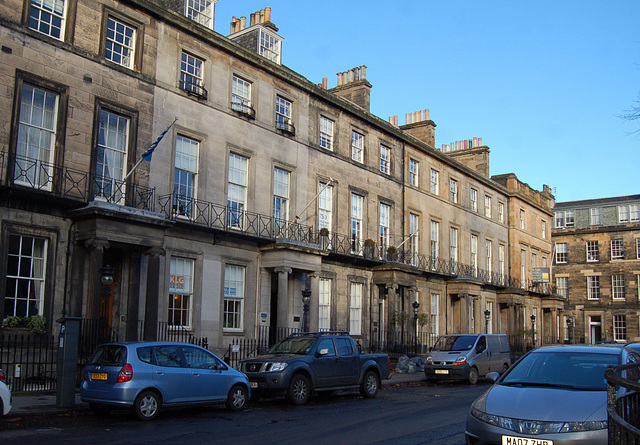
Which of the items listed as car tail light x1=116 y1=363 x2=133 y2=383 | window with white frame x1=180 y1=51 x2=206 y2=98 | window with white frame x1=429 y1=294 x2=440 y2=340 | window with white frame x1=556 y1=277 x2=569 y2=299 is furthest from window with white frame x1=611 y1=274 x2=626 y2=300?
car tail light x1=116 y1=363 x2=133 y2=383

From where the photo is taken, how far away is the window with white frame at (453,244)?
121 feet

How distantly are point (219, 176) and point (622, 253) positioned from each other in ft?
162

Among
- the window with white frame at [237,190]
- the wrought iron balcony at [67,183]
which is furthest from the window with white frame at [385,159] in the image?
the wrought iron balcony at [67,183]

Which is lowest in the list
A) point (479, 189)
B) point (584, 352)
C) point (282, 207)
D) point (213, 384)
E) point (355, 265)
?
point (213, 384)

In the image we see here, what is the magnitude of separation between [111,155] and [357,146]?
13.9 metres

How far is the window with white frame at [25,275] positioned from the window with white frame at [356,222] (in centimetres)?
1475

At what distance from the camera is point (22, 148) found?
1684 centimetres

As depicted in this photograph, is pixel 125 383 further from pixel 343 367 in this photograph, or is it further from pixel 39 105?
pixel 39 105

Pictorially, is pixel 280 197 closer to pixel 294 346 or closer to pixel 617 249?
pixel 294 346

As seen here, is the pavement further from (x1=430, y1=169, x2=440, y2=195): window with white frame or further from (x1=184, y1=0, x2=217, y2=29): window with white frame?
(x1=430, y1=169, x2=440, y2=195): window with white frame

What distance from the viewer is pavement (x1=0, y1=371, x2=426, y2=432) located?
37.4 feet

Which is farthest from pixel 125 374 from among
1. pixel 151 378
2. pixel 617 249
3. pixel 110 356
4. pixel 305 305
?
pixel 617 249

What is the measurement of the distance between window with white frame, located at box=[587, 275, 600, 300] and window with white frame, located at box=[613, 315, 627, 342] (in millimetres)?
2756

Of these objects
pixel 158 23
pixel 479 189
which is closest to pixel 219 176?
pixel 158 23
